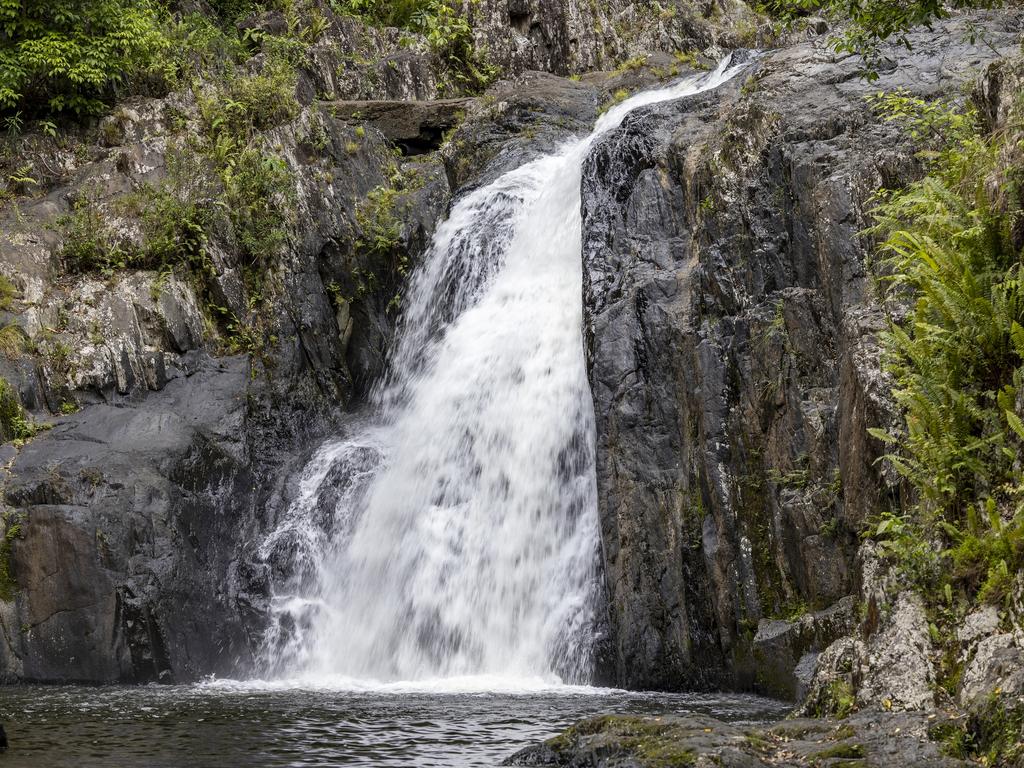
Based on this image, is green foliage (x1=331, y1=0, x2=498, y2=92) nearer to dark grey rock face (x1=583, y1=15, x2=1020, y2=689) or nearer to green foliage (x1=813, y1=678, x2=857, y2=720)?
dark grey rock face (x1=583, y1=15, x2=1020, y2=689)

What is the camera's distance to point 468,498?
1494cm

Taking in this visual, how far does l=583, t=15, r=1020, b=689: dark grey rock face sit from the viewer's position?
11266 mm

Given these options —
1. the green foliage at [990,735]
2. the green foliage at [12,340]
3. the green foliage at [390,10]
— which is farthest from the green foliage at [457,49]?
the green foliage at [990,735]

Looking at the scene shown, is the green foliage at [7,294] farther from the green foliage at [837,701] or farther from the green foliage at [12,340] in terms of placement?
the green foliage at [837,701]

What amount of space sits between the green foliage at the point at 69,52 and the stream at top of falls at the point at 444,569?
865 cm

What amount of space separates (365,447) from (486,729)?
9.20m

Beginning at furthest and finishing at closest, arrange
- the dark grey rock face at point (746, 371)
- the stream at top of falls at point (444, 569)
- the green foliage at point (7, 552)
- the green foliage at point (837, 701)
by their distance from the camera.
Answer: the green foliage at point (7, 552)
the dark grey rock face at point (746, 371)
the stream at top of falls at point (444, 569)
the green foliage at point (837, 701)

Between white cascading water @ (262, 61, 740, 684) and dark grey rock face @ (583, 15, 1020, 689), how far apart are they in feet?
3.77

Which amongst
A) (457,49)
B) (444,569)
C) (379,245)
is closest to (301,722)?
(444,569)

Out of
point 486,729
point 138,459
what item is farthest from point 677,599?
point 138,459

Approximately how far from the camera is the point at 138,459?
15.3 metres

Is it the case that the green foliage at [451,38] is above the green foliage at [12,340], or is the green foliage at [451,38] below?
above

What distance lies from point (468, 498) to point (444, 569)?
4.17 ft

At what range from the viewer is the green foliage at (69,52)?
66.3ft
